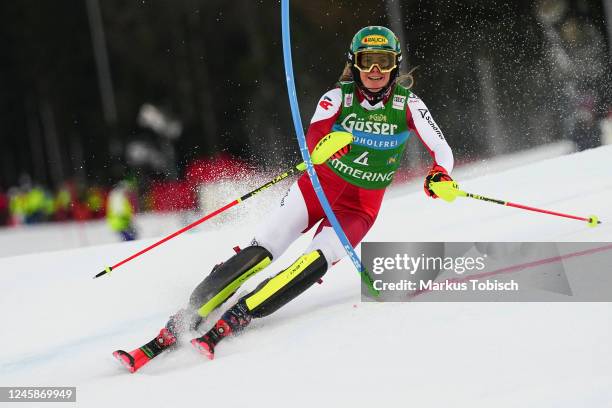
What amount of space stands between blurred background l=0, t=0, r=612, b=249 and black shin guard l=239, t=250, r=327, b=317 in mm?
5519

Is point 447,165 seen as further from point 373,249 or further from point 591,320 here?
point 591,320

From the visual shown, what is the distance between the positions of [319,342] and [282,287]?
0.44 m

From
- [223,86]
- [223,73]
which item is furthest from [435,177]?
[223,73]

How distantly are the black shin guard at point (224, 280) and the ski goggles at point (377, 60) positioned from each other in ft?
3.73

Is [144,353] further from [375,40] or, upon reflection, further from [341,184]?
[375,40]

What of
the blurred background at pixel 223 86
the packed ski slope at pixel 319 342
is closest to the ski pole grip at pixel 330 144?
the packed ski slope at pixel 319 342

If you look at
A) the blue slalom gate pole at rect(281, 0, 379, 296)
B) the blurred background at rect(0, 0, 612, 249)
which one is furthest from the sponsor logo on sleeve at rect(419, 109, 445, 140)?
the blurred background at rect(0, 0, 612, 249)

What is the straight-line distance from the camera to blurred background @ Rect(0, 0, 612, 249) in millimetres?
11508

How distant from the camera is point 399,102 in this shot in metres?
3.73

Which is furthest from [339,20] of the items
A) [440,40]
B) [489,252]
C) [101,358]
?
[101,358]

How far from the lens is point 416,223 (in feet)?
19.4

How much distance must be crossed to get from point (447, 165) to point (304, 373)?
152 centimetres

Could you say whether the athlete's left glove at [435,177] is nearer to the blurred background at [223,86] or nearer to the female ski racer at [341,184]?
the female ski racer at [341,184]

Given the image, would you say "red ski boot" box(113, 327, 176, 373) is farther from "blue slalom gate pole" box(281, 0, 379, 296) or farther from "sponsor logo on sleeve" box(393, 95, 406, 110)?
"sponsor logo on sleeve" box(393, 95, 406, 110)
